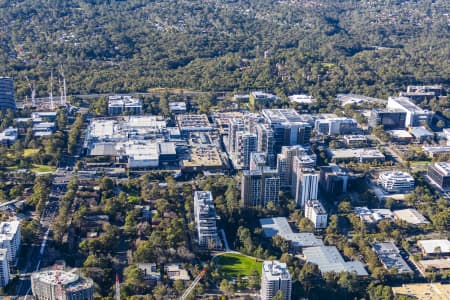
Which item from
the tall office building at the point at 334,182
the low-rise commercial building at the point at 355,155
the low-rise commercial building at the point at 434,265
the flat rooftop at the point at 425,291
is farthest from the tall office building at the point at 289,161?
the flat rooftop at the point at 425,291

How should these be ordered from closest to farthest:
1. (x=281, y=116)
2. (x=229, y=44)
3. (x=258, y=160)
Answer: (x=258, y=160) < (x=281, y=116) < (x=229, y=44)

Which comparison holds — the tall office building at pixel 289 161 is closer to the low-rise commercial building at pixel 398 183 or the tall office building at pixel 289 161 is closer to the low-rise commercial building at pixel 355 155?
the low-rise commercial building at pixel 398 183

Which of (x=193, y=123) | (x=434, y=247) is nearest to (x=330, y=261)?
(x=434, y=247)

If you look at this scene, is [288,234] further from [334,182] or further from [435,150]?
[435,150]

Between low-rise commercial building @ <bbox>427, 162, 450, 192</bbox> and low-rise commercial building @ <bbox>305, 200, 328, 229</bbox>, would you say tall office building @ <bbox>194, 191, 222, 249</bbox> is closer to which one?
low-rise commercial building @ <bbox>305, 200, 328, 229</bbox>

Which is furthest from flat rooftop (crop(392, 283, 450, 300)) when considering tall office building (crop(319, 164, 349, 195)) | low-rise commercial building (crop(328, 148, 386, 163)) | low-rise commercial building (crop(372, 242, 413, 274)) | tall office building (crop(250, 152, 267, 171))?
low-rise commercial building (crop(328, 148, 386, 163))

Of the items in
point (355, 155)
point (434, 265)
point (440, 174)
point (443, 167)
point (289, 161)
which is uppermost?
point (289, 161)

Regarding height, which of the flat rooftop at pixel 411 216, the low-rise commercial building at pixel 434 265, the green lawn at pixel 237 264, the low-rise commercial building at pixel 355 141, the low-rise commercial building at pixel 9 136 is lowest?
the low-rise commercial building at pixel 434 265
